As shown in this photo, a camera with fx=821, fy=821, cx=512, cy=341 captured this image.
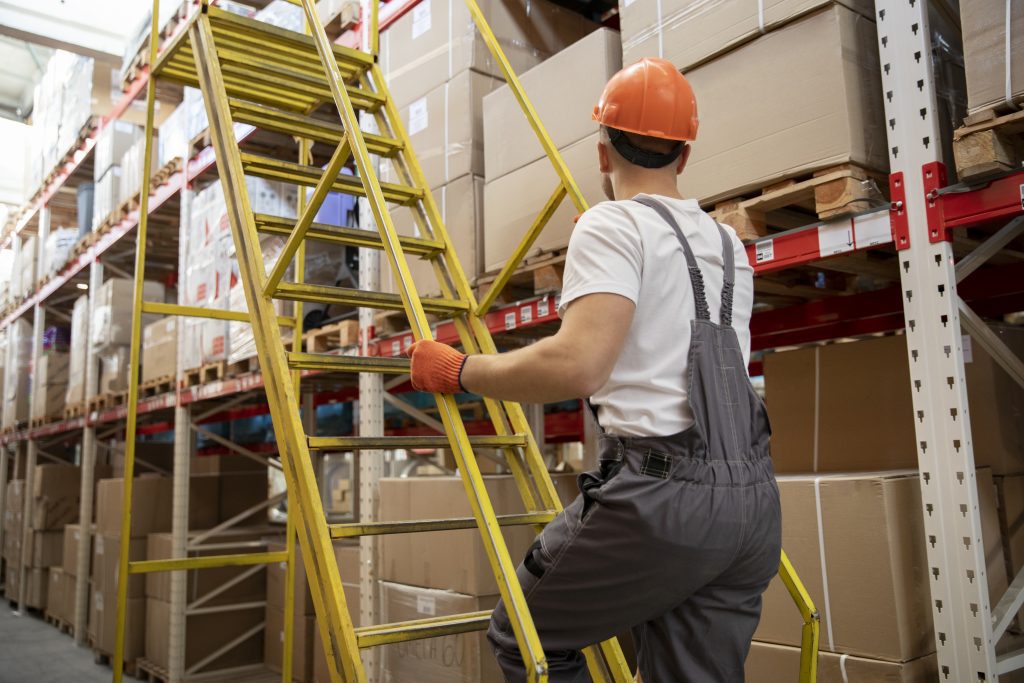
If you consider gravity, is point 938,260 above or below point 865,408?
above

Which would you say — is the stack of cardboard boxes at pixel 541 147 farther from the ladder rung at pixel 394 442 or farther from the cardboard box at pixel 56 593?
the cardboard box at pixel 56 593

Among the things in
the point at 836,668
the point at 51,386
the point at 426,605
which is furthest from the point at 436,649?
the point at 51,386

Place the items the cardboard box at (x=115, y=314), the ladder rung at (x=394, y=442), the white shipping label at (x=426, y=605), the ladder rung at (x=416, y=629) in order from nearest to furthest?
the ladder rung at (x=416, y=629), the ladder rung at (x=394, y=442), the white shipping label at (x=426, y=605), the cardboard box at (x=115, y=314)

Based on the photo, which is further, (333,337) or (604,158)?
(333,337)

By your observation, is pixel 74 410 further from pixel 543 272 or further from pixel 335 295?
pixel 335 295

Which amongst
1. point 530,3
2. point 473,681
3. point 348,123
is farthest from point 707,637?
point 530,3

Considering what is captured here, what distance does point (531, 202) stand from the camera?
145 inches

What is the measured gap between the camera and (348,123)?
8.30ft

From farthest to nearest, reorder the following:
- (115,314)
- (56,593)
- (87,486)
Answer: (56,593) < (87,486) < (115,314)

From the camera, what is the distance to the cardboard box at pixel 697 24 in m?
2.70

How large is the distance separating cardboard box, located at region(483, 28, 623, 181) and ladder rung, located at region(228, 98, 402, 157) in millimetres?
578

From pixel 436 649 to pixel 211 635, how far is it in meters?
3.53

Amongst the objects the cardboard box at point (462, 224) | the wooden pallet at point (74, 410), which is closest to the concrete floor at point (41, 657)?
the wooden pallet at point (74, 410)

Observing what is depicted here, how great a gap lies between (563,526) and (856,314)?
2732 mm
